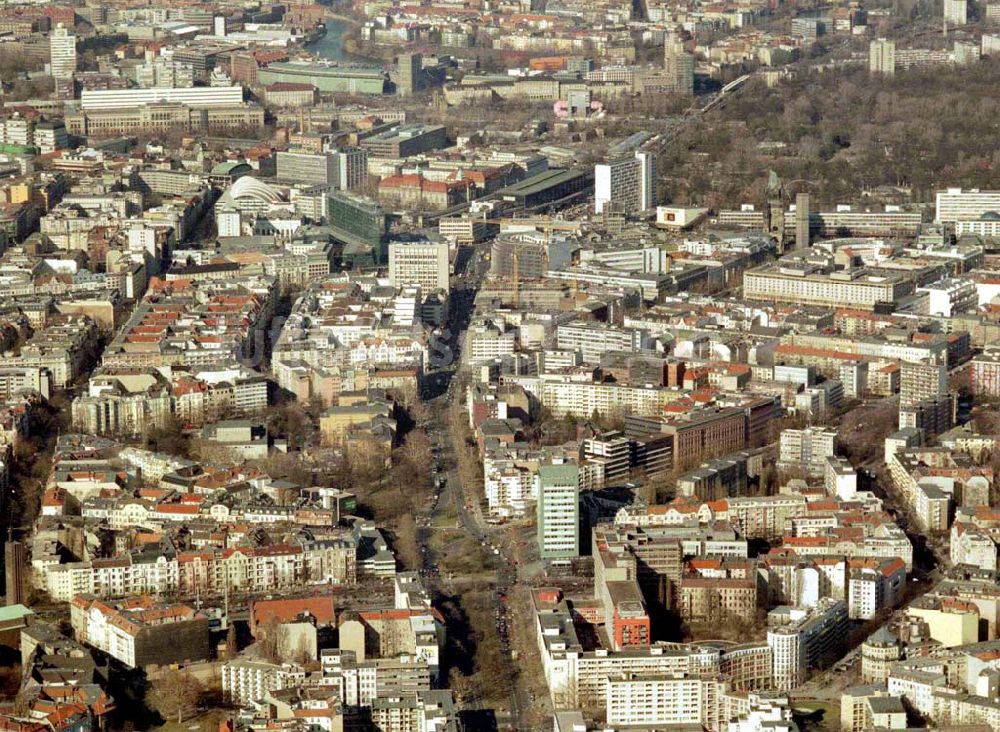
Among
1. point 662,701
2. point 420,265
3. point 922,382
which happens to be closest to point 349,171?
point 420,265

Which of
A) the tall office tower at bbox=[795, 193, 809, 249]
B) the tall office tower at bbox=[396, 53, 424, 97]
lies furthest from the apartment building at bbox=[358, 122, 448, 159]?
the tall office tower at bbox=[795, 193, 809, 249]

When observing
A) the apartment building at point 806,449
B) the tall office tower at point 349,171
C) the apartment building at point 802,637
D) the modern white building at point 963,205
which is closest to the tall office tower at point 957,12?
the modern white building at point 963,205

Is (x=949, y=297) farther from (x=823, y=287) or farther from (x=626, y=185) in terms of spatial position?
(x=626, y=185)

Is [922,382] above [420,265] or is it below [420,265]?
below

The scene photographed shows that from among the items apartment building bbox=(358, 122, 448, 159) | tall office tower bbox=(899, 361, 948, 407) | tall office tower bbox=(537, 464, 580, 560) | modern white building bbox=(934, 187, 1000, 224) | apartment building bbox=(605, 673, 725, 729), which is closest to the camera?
apartment building bbox=(605, 673, 725, 729)

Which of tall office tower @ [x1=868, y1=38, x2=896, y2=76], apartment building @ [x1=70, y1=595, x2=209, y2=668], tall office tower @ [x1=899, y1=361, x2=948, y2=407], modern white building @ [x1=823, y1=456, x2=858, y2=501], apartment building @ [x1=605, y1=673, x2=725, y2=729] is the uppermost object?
tall office tower @ [x1=868, y1=38, x2=896, y2=76]

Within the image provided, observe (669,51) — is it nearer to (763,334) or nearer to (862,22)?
(862,22)

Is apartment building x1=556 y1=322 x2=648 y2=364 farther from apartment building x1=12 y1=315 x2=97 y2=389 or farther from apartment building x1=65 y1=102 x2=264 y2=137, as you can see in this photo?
apartment building x1=65 y1=102 x2=264 y2=137

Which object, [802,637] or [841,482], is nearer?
[802,637]
